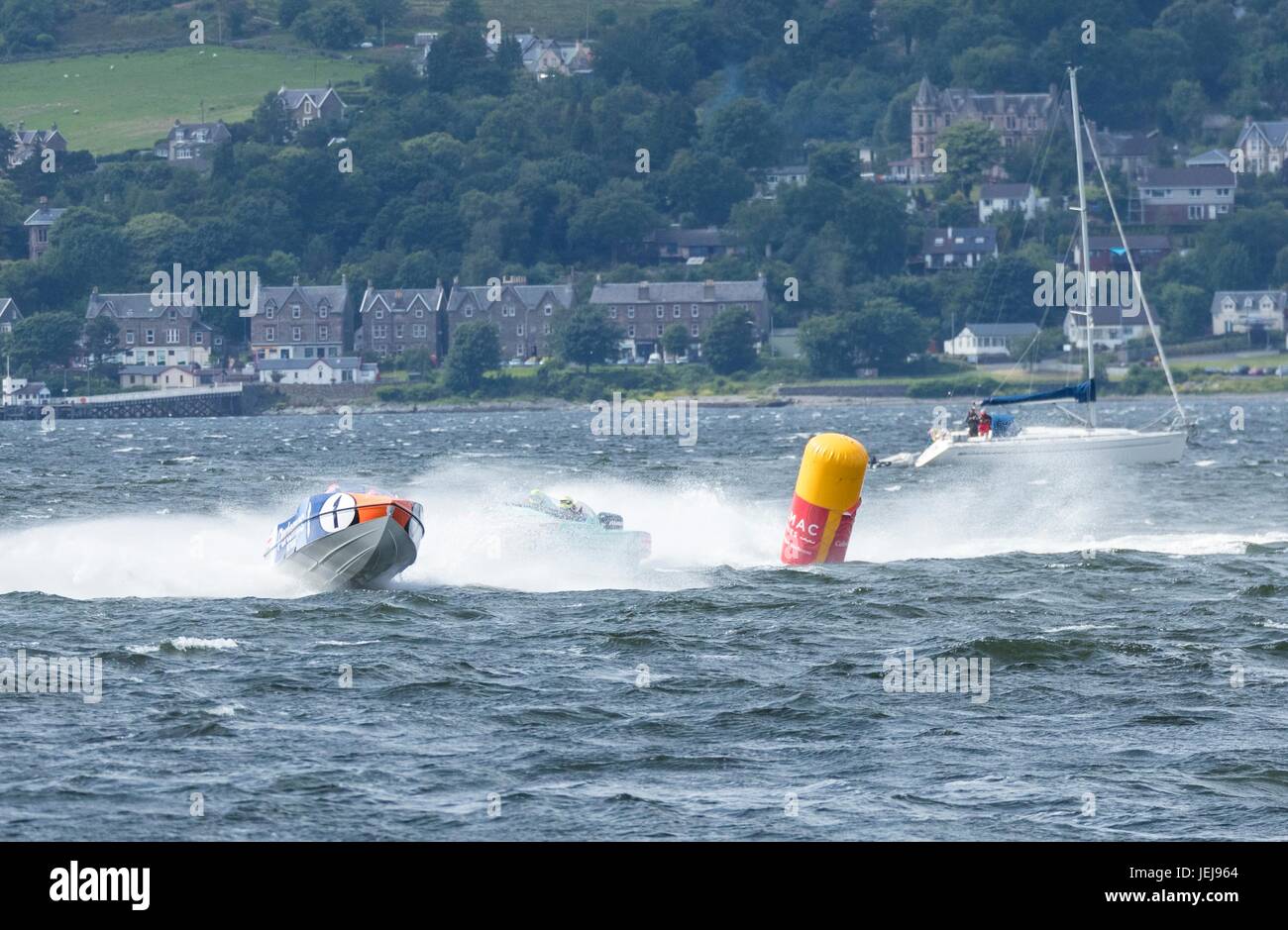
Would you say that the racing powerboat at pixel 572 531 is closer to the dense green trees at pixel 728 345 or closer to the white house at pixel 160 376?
the dense green trees at pixel 728 345

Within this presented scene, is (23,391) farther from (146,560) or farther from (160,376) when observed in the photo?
(146,560)

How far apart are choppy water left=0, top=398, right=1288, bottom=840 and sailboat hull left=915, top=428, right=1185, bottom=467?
19.3m

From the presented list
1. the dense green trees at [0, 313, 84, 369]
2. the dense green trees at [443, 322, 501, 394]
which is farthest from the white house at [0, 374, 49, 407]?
the dense green trees at [443, 322, 501, 394]

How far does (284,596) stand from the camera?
31.0 m

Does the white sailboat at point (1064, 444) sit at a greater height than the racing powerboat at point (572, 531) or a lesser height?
lesser

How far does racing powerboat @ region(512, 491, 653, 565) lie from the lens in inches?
1321

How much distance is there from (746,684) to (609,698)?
1.75 meters

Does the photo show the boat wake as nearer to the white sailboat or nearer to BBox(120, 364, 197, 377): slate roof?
the white sailboat

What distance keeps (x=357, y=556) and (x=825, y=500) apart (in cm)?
805

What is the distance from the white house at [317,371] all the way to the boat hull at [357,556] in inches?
6416

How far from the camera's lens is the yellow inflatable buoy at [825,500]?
33.1 m

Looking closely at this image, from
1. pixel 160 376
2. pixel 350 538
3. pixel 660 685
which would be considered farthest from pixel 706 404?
pixel 660 685

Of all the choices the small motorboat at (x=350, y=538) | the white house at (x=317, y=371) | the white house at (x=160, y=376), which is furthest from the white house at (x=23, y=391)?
the small motorboat at (x=350, y=538)
